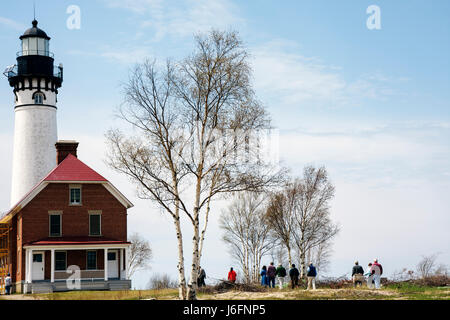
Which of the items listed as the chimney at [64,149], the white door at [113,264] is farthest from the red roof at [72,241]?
the chimney at [64,149]

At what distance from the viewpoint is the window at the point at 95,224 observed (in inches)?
1955

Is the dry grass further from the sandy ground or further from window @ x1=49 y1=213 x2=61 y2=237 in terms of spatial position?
window @ x1=49 y1=213 x2=61 y2=237

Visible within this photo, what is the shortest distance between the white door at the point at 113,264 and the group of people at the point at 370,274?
848 inches

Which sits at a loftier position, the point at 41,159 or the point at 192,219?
the point at 41,159

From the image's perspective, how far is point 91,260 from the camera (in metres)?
49.1

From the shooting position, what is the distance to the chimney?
172 ft

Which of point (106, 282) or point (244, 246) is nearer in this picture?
point (106, 282)

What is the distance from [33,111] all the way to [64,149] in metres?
7.09

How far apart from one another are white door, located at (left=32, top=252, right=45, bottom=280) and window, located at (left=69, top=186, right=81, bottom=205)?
14.5 ft

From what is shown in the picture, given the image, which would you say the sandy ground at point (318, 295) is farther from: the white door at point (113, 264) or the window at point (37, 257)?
the window at point (37, 257)
